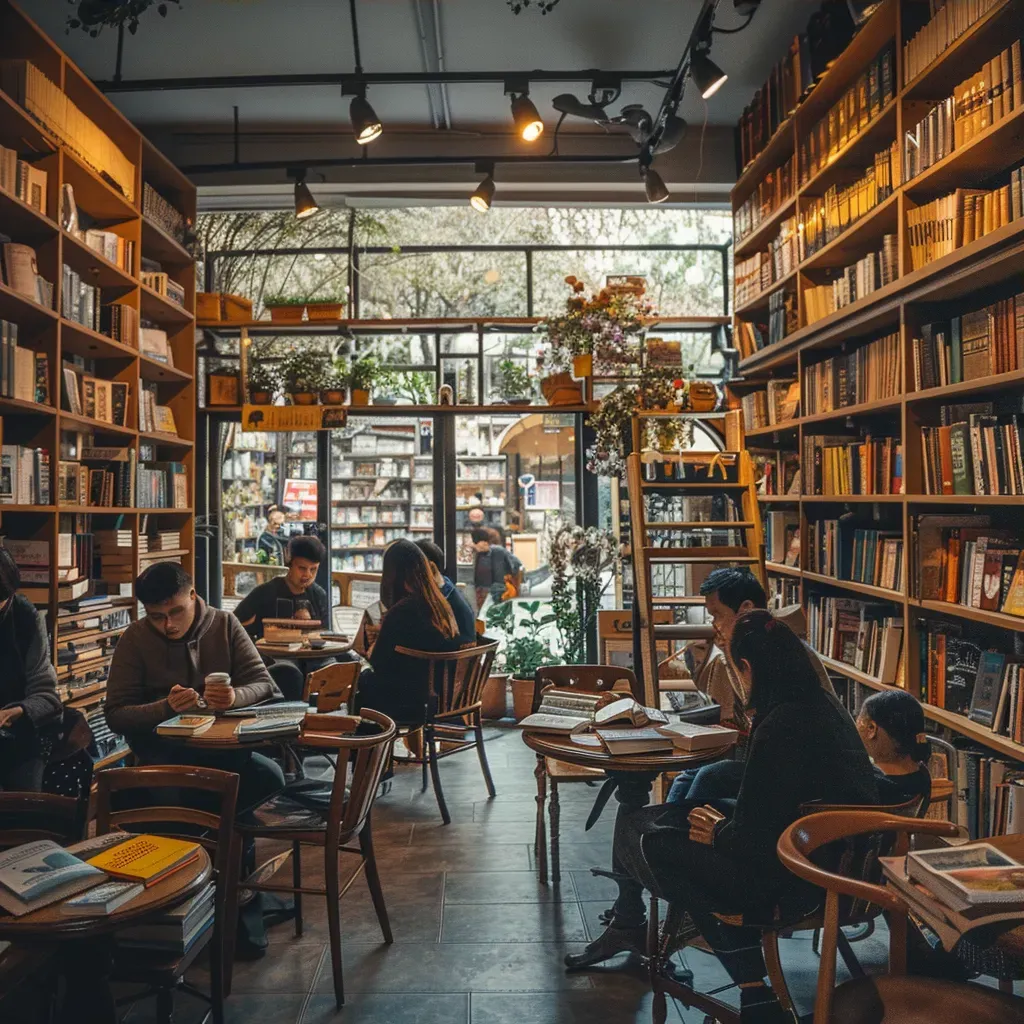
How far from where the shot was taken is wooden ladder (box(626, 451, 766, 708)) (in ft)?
17.1

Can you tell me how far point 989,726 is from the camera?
3152mm

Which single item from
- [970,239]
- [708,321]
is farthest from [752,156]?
[970,239]

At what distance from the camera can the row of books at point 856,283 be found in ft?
12.6

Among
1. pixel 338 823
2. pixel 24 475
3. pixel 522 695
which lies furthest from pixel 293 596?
pixel 338 823

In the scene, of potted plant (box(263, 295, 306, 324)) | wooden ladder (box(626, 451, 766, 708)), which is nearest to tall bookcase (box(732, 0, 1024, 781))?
wooden ladder (box(626, 451, 766, 708))

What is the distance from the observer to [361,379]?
6.89 meters

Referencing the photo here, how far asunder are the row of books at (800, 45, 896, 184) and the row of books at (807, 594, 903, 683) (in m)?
2.24

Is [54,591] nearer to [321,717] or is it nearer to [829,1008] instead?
[321,717]

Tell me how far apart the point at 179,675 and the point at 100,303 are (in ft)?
8.92

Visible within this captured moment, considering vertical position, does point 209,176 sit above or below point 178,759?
above

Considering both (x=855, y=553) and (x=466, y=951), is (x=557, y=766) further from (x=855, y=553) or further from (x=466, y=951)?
(x=855, y=553)

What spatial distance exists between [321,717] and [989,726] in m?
2.37

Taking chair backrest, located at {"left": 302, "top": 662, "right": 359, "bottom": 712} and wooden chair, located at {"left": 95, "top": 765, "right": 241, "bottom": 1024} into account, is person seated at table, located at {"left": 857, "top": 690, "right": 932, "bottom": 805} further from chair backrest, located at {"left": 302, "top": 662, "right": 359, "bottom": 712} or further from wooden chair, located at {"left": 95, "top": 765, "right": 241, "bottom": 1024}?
chair backrest, located at {"left": 302, "top": 662, "right": 359, "bottom": 712}

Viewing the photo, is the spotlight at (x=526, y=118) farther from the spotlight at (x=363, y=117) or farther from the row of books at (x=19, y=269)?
the row of books at (x=19, y=269)
